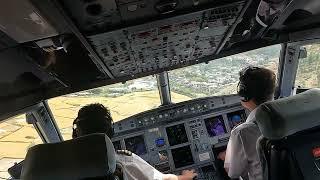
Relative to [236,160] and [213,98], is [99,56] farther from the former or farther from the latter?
[213,98]

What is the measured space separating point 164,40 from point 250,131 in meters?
0.82

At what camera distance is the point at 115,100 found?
3855mm

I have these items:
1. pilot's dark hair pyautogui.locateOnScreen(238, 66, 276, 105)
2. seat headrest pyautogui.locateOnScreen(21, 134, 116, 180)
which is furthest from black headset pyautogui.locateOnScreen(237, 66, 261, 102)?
seat headrest pyautogui.locateOnScreen(21, 134, 116, 180)

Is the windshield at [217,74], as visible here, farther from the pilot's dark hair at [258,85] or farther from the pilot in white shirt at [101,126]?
the pilot in white shirt at [101,126]

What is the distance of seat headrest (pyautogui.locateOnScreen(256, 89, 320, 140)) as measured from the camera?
1.93 meters

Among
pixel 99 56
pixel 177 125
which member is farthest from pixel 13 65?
pixel 177 125

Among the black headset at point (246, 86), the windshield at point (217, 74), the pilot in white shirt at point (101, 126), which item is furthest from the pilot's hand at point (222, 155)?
the pilot in white shirt at point (101, 126)

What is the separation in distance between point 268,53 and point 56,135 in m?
2.23

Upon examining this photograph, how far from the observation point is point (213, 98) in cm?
407

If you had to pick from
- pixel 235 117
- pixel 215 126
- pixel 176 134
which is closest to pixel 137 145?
pixel 176 134

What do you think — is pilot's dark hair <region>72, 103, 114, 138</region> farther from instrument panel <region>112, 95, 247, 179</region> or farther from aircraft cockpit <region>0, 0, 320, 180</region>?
instrument panel <region>112, 95, 247, 179</region>

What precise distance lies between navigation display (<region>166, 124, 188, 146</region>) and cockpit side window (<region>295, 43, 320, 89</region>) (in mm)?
1282

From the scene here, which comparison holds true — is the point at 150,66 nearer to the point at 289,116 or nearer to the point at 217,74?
the point at 217,74

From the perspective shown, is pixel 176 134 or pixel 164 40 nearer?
pixel 164 40
